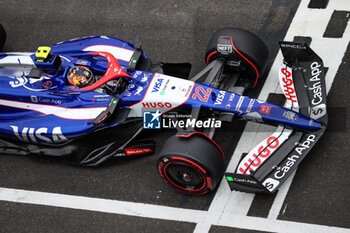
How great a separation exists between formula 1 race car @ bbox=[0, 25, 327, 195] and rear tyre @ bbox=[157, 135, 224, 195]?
0.01 meters

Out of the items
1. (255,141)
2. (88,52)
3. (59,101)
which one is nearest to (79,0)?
(88,52)

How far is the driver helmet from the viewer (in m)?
6.16

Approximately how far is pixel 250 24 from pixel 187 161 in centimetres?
339

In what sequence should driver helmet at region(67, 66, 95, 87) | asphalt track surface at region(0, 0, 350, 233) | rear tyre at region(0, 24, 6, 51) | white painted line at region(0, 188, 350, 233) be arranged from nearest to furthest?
white painted line at region(0, 188, 350, 233), asphalt track surface at region(0, 0, 350, 233), driver helmet at region(67, 66, 95, 87), rear tyre at region(0, 24, 6, 51)

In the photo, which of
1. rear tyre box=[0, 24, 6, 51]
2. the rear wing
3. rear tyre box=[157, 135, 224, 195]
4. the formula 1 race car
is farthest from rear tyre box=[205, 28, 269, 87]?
rear tyre box=[0, 24, 6, 51]

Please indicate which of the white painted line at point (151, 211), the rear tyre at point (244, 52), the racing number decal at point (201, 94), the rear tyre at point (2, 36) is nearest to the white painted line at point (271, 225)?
the white painted line at point (151, 211)

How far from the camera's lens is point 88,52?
22.1 feet

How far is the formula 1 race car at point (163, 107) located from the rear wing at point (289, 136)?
1 cm

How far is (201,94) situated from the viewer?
593 cm

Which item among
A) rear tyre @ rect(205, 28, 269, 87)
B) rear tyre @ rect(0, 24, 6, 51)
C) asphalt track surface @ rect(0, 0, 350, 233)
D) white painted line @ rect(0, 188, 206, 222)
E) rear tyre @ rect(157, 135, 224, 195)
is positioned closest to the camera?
rear tyre @ rect(157, 135, 224, 195)

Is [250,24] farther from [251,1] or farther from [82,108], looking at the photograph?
[82,108]

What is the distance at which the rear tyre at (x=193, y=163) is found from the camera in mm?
5301

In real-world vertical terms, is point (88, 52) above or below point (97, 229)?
above

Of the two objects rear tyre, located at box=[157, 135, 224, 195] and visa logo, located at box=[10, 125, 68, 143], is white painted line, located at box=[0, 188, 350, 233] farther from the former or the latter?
visa logo, located at box=[10, 125, 68, 143]
